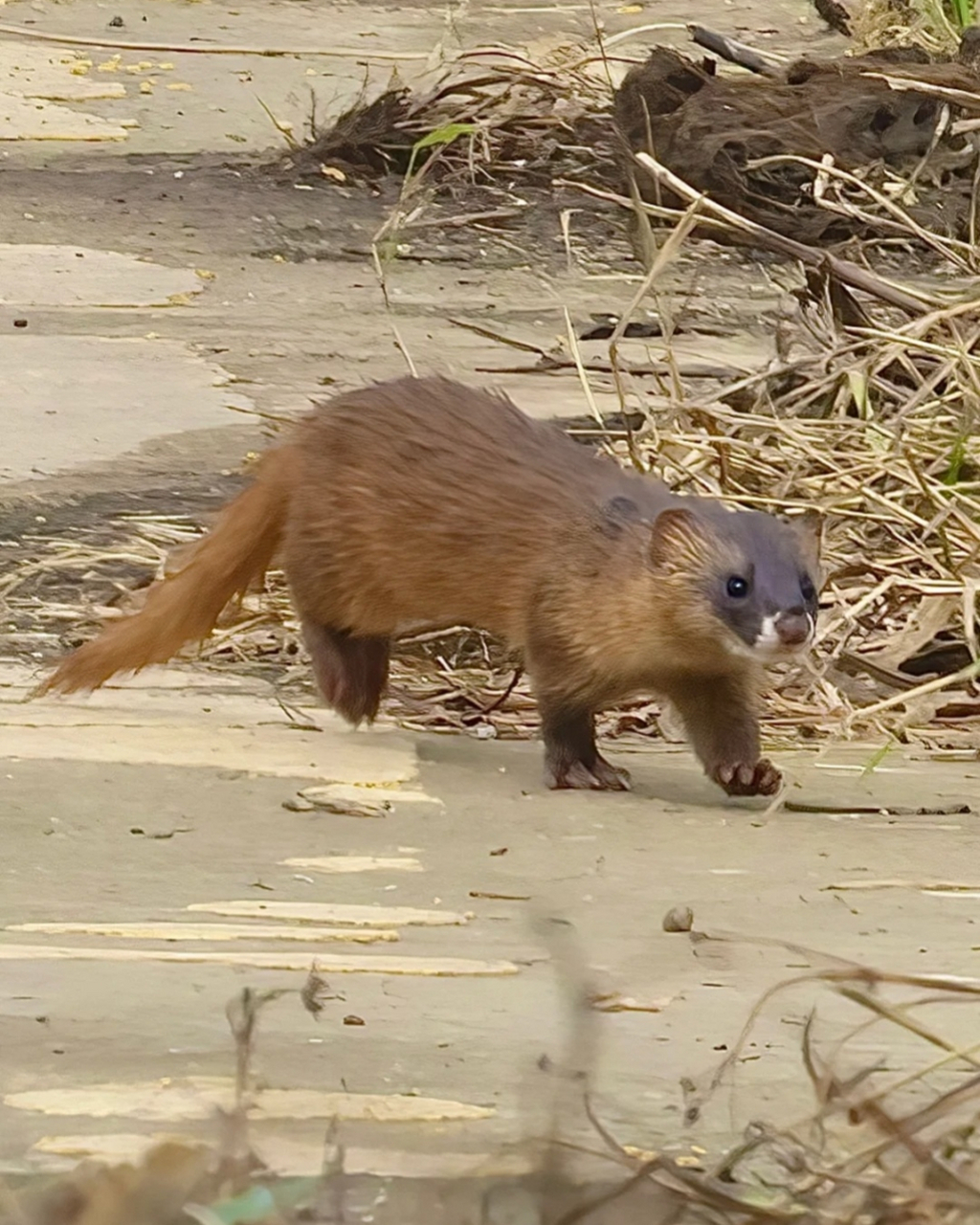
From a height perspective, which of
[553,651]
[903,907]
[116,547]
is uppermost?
[903,907]

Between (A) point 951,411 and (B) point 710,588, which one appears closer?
(B) point 710,588

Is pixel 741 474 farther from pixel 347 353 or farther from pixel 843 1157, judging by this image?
pixel 843 1157

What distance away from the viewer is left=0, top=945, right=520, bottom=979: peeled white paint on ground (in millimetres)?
2439

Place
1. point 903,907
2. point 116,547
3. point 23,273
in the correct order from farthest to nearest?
1. point 23,273
2. point 116,547
3. point 903,907

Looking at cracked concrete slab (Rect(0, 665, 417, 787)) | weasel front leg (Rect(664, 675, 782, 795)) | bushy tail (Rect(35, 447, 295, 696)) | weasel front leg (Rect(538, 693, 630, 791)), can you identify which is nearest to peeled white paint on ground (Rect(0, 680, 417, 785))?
cracked concrete slab (Rect(0, 665, 417, 787))

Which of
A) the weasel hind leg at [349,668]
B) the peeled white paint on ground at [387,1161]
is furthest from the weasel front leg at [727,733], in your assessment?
the peeled white paint on ground at [387,1161]

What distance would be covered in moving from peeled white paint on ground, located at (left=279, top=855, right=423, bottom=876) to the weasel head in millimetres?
866

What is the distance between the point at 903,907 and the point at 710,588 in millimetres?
994

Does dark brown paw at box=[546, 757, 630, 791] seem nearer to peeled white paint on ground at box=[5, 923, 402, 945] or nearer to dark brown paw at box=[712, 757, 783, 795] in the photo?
dark brown paw at box=[712, 757, 783, 795]

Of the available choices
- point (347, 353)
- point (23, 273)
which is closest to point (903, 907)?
point (347, 353)

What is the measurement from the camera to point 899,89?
7.59 metres

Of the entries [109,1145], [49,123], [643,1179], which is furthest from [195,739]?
[49,123]

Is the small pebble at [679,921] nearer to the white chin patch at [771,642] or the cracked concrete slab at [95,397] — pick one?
the white chin patch at [771,642]

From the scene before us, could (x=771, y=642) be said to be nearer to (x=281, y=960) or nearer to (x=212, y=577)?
(x=212, y=577)
